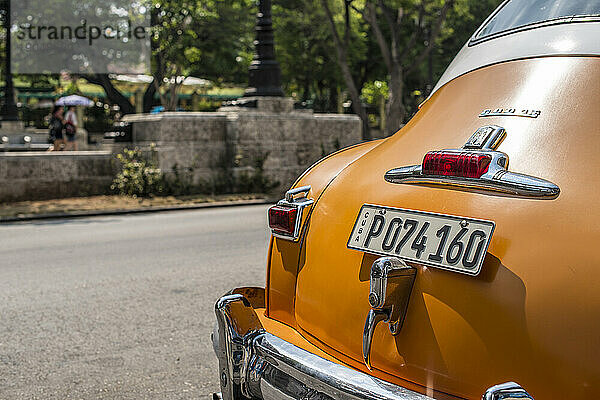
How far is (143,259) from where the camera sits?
7348mm

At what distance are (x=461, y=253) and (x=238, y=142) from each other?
12.4 m

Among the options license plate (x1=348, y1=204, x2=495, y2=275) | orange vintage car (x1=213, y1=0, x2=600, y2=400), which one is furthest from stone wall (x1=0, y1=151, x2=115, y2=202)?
license plate (x1=348, y1=204, x2=495, y2=275)

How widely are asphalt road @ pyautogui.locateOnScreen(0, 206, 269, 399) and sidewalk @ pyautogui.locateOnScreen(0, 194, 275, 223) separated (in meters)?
2.02

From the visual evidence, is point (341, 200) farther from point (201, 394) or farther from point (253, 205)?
→ point (253, 205)

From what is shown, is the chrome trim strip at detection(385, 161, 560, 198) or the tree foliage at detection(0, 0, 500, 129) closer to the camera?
the chrome trim strip at detection(385, 161, 560, 198)

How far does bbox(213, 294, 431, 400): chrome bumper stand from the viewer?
202 cm

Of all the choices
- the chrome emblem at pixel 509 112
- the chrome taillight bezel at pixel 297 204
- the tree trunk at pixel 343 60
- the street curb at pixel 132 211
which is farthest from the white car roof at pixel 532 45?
the tree trunk at pixel 343 60

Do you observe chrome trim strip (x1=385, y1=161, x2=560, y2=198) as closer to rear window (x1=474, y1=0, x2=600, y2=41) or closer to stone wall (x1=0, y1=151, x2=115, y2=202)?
rear window (x1=474, y1=0, x2=600, y2=41)

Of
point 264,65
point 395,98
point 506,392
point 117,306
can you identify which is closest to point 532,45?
point 506,392

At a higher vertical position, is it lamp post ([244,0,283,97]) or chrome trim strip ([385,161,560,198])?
lamp post ([244,0,283,97])

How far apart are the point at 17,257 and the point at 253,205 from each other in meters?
6.10

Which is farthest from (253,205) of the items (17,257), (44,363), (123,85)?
(123,85)

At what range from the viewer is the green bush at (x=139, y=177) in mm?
13375

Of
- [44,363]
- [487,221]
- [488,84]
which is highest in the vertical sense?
[488,84]
